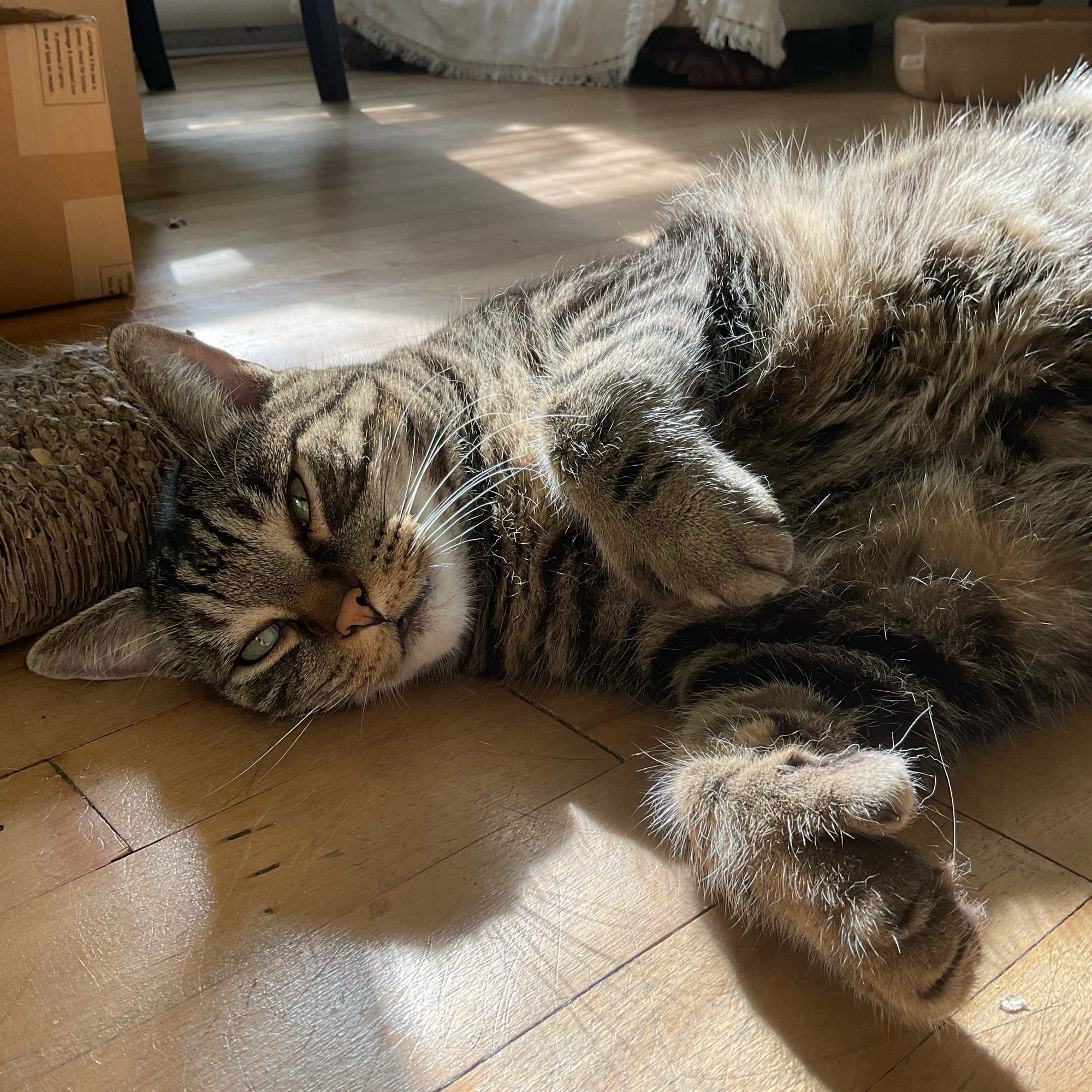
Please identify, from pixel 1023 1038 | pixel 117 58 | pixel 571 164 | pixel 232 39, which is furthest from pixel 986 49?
pixel 232 39

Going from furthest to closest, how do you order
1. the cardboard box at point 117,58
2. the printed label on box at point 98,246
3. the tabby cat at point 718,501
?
1. the cardboard box at point 117,58
2. the printed label on box at point 98,246
3. the tabby cat at point 718,501

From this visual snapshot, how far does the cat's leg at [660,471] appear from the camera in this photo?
1104 mm

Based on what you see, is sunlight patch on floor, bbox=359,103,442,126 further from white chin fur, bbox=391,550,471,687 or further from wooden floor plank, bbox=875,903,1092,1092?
wooden floor plank, bbox=875,903,1092,1092

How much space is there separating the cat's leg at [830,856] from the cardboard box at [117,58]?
345 cm

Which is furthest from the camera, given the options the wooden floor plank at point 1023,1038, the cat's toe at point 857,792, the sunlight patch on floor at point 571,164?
the sunlight patch on floor at point 571,164

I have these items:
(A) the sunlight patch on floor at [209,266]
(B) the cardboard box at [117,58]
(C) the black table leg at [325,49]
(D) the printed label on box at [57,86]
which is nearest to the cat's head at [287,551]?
(D) the printed label on box at [57,86]

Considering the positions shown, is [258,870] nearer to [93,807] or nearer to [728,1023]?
[93,807]

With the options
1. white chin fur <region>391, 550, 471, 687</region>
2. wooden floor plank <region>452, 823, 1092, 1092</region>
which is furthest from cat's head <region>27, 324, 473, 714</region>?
wooden floor plank <region>452, 823, 1092, 1092</region>

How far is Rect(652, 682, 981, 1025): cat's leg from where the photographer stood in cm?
85

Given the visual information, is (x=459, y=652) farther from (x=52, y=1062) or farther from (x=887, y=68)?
(x=887, y=68)

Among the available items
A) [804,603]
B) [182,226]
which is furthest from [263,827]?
[182,226]

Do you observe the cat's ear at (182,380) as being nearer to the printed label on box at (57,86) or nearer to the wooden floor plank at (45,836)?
the wooden floor plank at (45,836)

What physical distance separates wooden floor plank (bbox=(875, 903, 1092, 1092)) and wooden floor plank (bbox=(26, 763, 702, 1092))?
0.25m

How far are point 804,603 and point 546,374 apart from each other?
0.47m
